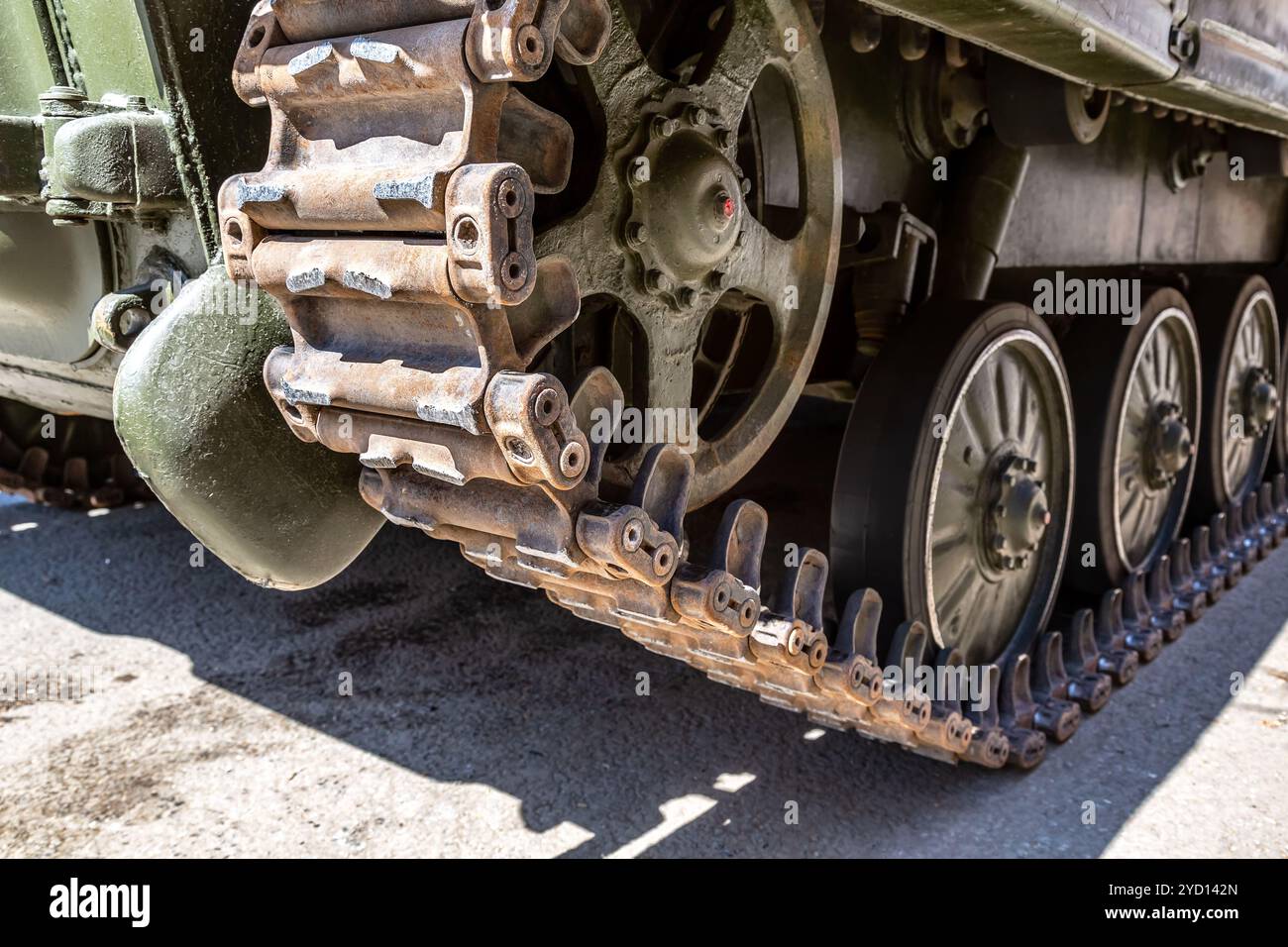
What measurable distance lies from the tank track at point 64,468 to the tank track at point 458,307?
8.79ft

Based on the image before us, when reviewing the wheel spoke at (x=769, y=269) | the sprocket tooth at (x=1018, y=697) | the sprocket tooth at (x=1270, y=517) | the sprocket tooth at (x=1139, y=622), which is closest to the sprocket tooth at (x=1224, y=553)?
the sprocket tooth at (x=1270, y=517)

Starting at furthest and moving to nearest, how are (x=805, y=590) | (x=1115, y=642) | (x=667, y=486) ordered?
(x=1115, y=642)
(x=805, y=590)
(x=667, y=486)

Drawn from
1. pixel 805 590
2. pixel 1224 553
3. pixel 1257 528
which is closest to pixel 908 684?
pixel 805 590

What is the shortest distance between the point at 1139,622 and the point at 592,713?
58.2 inches

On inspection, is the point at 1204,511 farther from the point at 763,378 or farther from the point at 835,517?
the point at 763,378

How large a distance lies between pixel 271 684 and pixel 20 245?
1.16 metres

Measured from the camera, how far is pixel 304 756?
2.49m

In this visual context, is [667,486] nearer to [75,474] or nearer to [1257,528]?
[75,474]

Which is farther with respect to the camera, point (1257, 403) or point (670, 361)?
point (1257, 403)

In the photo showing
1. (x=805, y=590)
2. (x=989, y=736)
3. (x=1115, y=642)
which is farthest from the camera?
(x=1115, y=642)

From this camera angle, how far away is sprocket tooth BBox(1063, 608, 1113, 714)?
2.80 meters

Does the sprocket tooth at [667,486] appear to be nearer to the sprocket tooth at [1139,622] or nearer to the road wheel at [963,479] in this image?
the road wheel at [963,479]

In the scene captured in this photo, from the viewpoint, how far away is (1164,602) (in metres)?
3.33

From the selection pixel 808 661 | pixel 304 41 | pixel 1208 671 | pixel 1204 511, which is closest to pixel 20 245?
pixel 304 41
